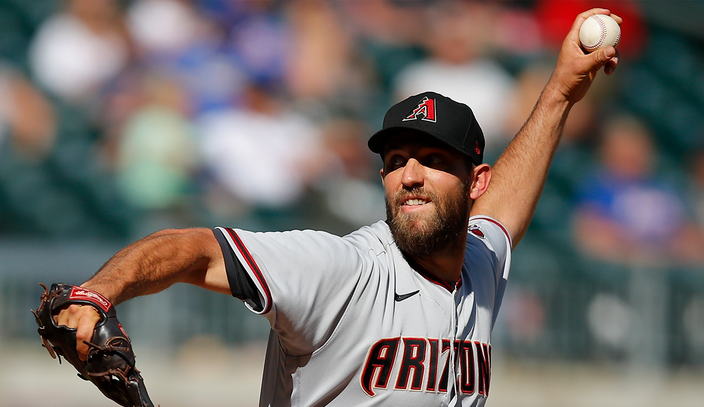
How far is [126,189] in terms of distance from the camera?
757cm

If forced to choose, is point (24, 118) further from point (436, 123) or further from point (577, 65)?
point (436, 123)

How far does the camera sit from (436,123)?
2916 millimetres

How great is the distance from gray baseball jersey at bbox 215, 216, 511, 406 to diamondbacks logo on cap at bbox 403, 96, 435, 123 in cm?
45

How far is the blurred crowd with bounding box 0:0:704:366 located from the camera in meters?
7.61

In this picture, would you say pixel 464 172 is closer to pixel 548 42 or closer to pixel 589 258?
pixel 589 258

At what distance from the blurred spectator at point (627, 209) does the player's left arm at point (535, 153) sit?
169 inches

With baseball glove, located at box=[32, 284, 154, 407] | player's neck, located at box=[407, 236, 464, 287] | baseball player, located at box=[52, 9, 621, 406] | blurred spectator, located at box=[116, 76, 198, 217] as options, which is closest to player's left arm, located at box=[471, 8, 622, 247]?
baseball player, located at box=[52, 9, 621, 406]

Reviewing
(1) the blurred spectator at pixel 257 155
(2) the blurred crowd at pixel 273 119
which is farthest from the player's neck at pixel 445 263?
(1) the blurred spectator at pixel 257 155

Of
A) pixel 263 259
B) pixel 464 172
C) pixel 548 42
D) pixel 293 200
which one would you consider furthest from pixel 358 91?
pixel 263 259

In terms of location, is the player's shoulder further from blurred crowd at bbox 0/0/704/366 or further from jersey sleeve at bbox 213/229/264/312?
blurred crowd at bbox 0/0/704/366

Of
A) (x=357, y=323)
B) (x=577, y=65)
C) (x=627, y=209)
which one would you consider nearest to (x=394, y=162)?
(x=357, y=323)

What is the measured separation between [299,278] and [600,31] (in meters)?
1.88

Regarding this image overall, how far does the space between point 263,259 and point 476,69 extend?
21.2 feet

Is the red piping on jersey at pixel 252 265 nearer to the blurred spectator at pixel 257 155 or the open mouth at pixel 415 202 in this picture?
the open mouth at pixel 415 202
